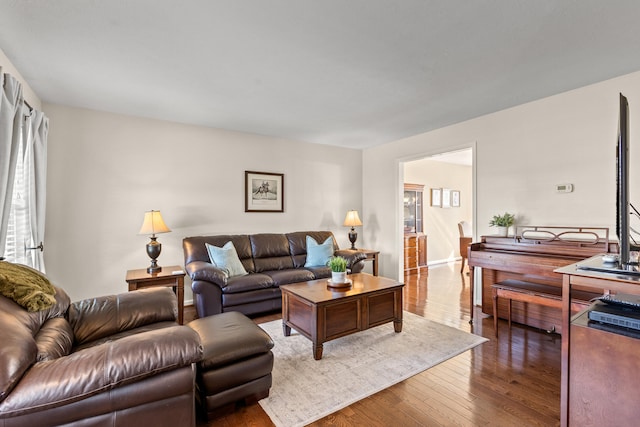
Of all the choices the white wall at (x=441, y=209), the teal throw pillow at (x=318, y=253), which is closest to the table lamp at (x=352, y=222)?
the teal throw pillow at (x=318, y=253)

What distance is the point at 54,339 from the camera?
1494mm

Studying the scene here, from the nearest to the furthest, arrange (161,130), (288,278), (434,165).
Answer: (288,278), (161,130), (434,165)

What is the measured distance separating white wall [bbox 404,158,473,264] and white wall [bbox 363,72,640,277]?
2278 millimetres

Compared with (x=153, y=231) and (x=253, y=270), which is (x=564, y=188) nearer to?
(x=253, y=270)

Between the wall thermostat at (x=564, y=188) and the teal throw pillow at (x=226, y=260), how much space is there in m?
3.74

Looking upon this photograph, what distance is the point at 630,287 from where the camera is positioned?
1230 mm

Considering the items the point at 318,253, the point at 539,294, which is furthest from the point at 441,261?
the point at 539,294

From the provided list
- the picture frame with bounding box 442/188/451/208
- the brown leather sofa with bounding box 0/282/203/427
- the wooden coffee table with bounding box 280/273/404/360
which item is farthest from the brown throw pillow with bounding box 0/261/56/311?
the picture frame with bounding box 442/188/451/208

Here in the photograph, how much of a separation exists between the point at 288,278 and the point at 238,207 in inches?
60.1

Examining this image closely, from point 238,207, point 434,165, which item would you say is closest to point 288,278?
point 238,207

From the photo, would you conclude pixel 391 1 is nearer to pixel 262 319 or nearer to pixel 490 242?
pixel 490 242

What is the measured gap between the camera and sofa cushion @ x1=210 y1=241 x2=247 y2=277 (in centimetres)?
365

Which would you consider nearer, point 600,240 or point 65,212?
point 600,240

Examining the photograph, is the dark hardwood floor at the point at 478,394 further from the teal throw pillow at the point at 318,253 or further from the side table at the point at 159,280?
the teal throw pillow at the point at 318,253
